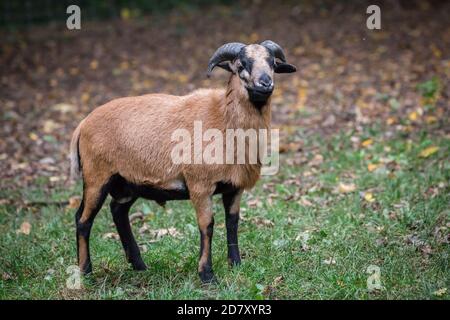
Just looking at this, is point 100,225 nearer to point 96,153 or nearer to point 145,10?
point 96,153

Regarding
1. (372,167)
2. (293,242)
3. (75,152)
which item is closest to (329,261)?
(293,242)

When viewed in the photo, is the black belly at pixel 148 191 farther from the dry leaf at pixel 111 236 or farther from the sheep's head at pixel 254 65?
the dry leaf at pixel 111 236

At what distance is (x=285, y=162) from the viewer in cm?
848

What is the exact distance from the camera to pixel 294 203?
707cm

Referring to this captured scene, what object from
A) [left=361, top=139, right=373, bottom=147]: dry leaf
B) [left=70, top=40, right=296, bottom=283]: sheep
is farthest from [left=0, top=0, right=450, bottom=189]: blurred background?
[left=70, top=40, right=296, bottom=283]: sheep

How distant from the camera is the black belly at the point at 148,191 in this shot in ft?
17.2

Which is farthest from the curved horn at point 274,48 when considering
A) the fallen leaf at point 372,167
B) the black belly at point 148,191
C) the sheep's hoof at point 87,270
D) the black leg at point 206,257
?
the fallen leaf at point 372,167

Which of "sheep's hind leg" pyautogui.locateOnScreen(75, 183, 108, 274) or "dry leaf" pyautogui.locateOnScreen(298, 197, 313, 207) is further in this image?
"dry leaf" pyautogui.locateOnScreen(298, 197, 313, 207)

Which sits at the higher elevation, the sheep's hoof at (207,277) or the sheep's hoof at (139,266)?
the sheep's hoof at (207,277)

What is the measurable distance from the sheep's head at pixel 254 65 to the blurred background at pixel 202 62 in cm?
385

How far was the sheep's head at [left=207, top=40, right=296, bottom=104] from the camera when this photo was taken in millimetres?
4883

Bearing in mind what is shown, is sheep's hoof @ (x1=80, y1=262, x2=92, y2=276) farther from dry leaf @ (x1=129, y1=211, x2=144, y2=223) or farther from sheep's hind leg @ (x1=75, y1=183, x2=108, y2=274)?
dry leaf @ (x1=129, y1=211, x2=144, y2=223)

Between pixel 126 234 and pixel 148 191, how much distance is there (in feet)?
1.91
